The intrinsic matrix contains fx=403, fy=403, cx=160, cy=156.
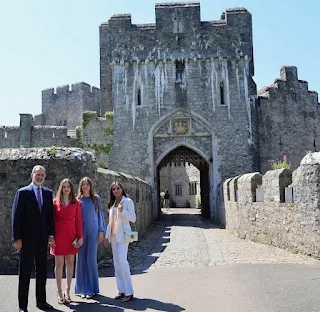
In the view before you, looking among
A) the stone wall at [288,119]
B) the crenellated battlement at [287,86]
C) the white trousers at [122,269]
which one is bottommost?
the white trousers at [122,269]

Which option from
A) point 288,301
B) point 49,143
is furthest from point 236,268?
point 49,143

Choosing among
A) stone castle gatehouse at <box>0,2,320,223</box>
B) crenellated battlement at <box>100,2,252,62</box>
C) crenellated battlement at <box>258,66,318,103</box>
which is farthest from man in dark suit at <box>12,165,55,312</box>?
crenellated battlement at <box>258,66,318,103</box>

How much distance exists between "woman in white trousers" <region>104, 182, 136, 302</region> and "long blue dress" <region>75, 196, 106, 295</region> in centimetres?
22

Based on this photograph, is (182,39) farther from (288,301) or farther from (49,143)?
(288,301)

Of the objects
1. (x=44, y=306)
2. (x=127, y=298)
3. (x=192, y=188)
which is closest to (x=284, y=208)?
(x=127, y=298)

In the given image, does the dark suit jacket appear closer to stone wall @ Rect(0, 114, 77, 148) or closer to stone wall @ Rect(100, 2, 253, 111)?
stone wall @ Rect(100, 2, 253, 111)

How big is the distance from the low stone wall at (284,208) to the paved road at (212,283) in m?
0.35

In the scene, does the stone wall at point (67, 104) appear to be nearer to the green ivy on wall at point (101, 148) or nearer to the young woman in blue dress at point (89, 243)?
the green ivy on wall at point (101, 148)

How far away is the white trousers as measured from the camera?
194 inches

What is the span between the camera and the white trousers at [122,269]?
4.94 meters

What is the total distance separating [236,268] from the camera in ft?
21.9

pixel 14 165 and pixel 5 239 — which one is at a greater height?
pixel 14 165

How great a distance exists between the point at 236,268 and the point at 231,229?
23.1 ft

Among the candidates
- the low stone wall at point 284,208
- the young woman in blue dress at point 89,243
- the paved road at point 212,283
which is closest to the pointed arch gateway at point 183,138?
the low stone wall at point 284,208
